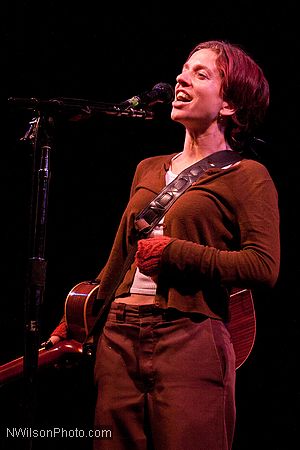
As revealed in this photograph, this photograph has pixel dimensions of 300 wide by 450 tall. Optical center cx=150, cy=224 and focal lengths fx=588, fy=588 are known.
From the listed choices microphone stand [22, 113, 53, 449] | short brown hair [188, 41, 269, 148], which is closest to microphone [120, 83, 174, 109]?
short brown hair [188, 41, 269, 148]

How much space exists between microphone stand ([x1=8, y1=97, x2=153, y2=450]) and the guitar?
1.24 feet

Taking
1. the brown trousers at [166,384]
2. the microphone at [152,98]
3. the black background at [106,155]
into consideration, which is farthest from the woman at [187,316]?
the black background at [106,155]

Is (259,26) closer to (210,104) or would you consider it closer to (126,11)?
(126,11)

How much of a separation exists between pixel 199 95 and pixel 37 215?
2.61 ft

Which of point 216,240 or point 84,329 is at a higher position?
point 216,240

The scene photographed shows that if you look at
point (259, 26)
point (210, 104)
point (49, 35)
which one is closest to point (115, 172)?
point (49, 35)

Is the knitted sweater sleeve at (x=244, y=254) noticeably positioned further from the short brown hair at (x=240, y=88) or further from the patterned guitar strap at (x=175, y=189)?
the short brown hair at (x=240, y=88)

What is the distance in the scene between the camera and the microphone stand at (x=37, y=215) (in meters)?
1.80

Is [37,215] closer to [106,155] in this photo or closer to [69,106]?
[69,106]

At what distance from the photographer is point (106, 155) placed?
3.65 meters

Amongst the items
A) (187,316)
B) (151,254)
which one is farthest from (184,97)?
(187,316)

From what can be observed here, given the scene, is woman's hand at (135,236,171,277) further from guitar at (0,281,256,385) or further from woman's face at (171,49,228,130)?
woman's face at (171,49,228,130)

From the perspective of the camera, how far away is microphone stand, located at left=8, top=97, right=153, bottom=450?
1.80m

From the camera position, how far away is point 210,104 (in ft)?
7.23
